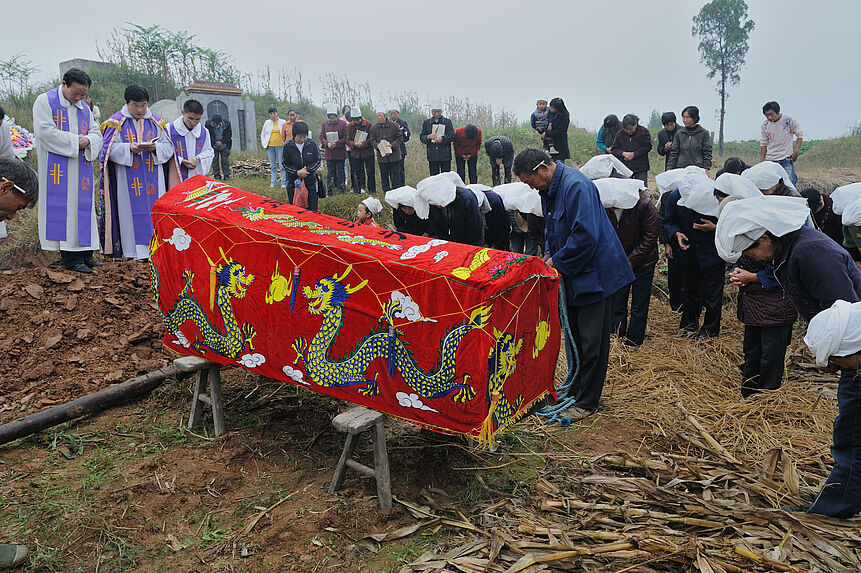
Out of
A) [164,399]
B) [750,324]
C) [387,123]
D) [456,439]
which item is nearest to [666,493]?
[456,439]

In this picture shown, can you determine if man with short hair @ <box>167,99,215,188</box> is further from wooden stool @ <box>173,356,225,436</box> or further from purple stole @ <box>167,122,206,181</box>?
wooden stool @ <box>173,356,225,436</box>

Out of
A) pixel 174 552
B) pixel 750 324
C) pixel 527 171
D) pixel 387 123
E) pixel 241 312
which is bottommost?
pixel 174 552

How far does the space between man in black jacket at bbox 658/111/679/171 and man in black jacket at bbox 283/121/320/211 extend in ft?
18.1

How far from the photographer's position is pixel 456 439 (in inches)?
162

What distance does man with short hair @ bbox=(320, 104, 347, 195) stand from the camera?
482 inches

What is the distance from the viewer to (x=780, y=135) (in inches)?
396

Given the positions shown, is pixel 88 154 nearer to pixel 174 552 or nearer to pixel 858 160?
pixel 174 552

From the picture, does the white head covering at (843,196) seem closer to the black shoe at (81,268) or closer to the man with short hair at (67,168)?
the black shoe at (81,268)

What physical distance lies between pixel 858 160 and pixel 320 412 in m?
20.1

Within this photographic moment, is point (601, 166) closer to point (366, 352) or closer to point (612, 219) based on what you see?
point (612, 219)

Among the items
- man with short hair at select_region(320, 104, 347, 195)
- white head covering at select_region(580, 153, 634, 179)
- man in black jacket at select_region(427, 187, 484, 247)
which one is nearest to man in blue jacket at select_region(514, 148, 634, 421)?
man in black jacket at select_region(427, 187, 484, 247)

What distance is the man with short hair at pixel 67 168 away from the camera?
6445 millimetres

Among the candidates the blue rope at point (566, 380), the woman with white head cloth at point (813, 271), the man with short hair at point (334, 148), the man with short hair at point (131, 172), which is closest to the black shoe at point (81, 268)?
the man with short hair at point (131, 172)

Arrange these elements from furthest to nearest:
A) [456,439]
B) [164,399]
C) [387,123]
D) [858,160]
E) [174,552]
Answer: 1. [858,160]
2. [387,123]
3. [164,399]
4. [456,439]
5. [174,552]
